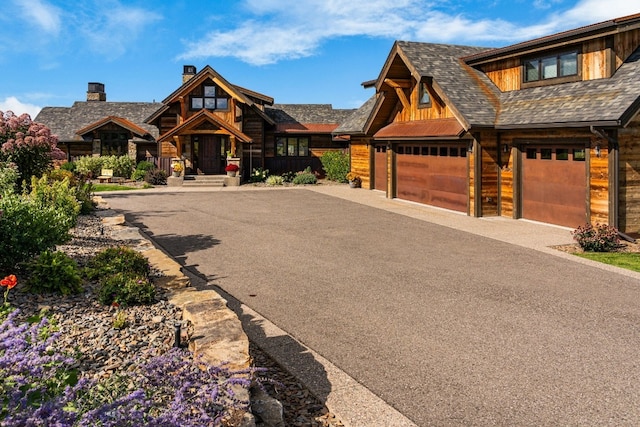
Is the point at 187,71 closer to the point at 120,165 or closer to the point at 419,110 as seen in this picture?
the point at 120,165

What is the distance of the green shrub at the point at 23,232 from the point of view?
26.0 feet

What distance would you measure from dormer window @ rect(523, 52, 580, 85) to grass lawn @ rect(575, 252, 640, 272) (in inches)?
263

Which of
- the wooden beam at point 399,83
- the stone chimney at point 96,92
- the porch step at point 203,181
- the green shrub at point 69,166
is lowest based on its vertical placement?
the porch step at point 203,181

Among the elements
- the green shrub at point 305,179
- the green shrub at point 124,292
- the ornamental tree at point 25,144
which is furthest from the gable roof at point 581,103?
the green shrub at point 305,179

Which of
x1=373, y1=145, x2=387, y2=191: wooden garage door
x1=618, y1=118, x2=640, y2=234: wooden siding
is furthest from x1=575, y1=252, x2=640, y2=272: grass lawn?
x1=373, y1=145, x2=387, y2=191: wooden garage door

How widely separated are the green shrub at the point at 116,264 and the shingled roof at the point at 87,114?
1302 inches

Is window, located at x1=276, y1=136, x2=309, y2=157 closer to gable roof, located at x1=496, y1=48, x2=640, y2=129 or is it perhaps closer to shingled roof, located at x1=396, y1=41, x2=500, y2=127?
shingled roof, located at x1=396, y1=41, x2=500, y2=127

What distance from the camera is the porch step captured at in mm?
33469

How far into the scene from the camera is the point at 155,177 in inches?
1352

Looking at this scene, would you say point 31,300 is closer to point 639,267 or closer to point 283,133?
point 639,267

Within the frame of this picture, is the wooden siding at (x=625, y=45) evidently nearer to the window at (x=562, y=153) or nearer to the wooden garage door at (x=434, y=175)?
the window at (x=562, y=153)

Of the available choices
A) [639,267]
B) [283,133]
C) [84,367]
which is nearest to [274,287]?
[84,367]

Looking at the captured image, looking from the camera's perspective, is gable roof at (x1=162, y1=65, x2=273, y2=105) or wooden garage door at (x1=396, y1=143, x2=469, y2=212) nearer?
wooden garage door at (x1=396, y1=143, x2=469, y2=212)

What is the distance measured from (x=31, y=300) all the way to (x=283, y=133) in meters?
32.1
